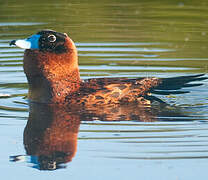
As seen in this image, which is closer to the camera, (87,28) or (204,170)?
(204,170)

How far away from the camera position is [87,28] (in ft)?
49.0

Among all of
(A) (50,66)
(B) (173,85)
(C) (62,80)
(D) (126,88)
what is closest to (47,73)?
(A) (50,66)

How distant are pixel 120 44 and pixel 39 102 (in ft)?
15.6

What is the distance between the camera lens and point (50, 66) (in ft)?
30.0

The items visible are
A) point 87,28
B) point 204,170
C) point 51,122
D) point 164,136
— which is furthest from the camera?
point 87,28

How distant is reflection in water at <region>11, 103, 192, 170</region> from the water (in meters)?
0.01

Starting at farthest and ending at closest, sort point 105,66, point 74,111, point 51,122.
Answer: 1. point 105,66
2. point 74,111
3. point 51,122

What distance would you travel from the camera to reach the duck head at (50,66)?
905cm

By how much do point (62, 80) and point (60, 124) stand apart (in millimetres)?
1267

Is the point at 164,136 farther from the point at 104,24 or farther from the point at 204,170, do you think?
the point at 104,24

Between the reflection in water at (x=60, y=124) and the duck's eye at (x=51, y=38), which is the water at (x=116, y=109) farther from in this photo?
the duck's eye at (x=51, y=38)

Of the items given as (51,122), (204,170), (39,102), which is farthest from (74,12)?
(204,170)

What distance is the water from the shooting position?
21.2 feet

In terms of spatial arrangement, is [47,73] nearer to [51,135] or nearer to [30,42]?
[30,42]
